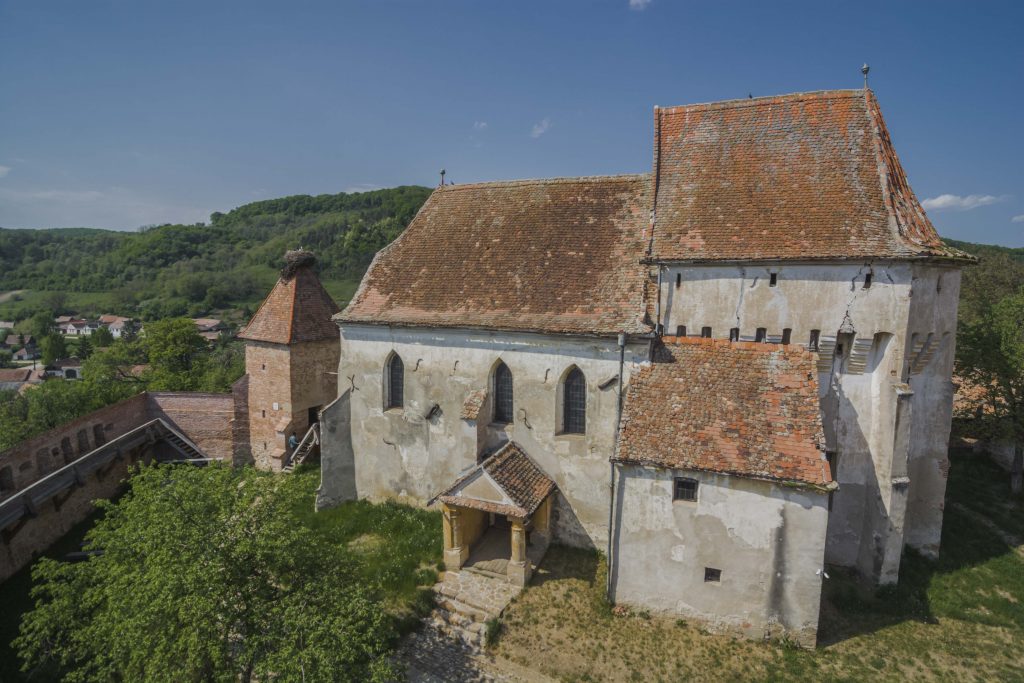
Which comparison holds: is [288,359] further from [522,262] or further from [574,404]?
[574,404]

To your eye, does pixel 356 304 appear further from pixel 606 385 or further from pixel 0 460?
pixel 0 460

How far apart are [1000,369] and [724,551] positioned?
16980mm

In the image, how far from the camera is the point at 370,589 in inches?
472

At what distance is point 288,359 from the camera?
23.6 meters

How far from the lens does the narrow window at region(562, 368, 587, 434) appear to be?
1712 cm

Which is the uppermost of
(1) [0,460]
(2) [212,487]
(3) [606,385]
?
(3) [606,385]

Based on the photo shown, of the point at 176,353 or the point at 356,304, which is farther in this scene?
the point at 176,353

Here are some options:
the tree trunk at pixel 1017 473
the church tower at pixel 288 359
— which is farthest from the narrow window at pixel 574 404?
the tree trunk at pixel 1017 473

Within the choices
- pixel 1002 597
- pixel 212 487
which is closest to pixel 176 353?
pixel 212 487

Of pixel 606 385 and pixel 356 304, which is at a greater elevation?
pixel 356 304

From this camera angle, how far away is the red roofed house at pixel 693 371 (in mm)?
13797

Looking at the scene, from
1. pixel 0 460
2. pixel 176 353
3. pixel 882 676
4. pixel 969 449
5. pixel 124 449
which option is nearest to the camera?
pixel 882 676

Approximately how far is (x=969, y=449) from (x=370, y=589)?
30.6 metres

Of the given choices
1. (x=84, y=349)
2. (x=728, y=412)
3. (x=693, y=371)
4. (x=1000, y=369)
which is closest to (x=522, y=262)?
(x=693, y=371)
